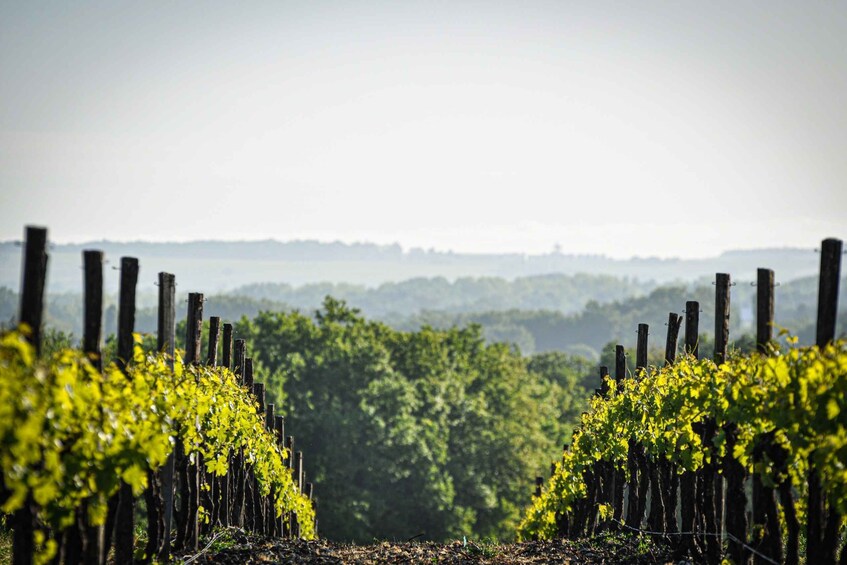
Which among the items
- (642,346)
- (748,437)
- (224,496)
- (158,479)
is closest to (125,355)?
(158,479)

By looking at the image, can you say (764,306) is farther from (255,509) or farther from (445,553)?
(255,509)

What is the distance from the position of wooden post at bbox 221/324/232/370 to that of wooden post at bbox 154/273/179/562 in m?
4.82

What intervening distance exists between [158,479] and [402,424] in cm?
2977

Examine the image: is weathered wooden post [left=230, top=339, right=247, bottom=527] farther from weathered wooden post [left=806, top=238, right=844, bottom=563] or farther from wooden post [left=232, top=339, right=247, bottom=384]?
weathered wooden post [left=806, top=238, right=844, bottom=563]

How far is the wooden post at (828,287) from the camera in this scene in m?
7.48

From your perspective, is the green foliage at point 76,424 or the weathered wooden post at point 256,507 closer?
the green foliage at point 76,424

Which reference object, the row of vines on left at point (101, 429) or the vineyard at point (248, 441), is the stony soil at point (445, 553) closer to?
the vineyard at point (248, 441)

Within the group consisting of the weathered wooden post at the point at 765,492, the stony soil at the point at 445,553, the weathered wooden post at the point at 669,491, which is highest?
the weathered wooden post at the point at 765,492

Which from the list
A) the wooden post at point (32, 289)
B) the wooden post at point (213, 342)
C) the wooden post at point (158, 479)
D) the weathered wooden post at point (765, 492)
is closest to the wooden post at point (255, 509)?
the wooden post at point (213, 342)

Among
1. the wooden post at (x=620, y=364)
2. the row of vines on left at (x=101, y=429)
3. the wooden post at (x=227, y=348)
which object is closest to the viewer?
the row of vines on left at (x=101, y=429)

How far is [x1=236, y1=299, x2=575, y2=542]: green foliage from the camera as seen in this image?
3675 centimetres

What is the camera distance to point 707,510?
31.4ft

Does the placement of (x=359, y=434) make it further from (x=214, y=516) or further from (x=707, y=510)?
(x=707, y=510)

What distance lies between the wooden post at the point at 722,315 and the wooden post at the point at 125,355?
18.5 ft
